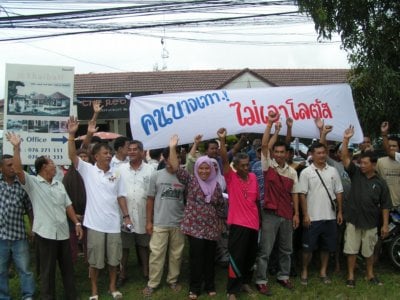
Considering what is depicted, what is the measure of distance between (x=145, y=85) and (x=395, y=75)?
70.0 ft

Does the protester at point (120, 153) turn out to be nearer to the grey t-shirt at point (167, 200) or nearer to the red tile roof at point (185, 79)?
the grey t-shirt at point (167, 200)

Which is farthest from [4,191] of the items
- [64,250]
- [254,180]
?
[254,180]

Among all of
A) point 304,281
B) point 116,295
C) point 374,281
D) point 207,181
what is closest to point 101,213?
point 116,295

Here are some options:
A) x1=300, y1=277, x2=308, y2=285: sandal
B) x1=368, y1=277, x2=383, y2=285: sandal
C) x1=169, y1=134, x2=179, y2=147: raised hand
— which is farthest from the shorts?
x1=169, y1=134, x2=179, y2=147: raised hand

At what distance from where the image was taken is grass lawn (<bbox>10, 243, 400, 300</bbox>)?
5.62m

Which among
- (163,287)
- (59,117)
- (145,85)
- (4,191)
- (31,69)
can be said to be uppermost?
(145,85)

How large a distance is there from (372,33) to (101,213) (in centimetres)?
491

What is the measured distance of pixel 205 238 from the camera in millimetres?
5531

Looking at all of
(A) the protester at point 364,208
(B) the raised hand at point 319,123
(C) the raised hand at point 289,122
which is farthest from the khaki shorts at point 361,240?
(C) the raised hand at point 289,122

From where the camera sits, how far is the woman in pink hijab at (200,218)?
A: 217 inches

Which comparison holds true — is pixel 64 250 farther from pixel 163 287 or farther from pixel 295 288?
pixel 295 288

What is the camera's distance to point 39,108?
18.3ft

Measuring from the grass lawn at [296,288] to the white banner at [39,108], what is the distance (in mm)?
1643

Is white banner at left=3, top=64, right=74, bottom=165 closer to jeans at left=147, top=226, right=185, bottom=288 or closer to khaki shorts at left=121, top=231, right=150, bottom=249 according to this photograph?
khaki shorts at left=121, top=231, right=150, bottom=249
